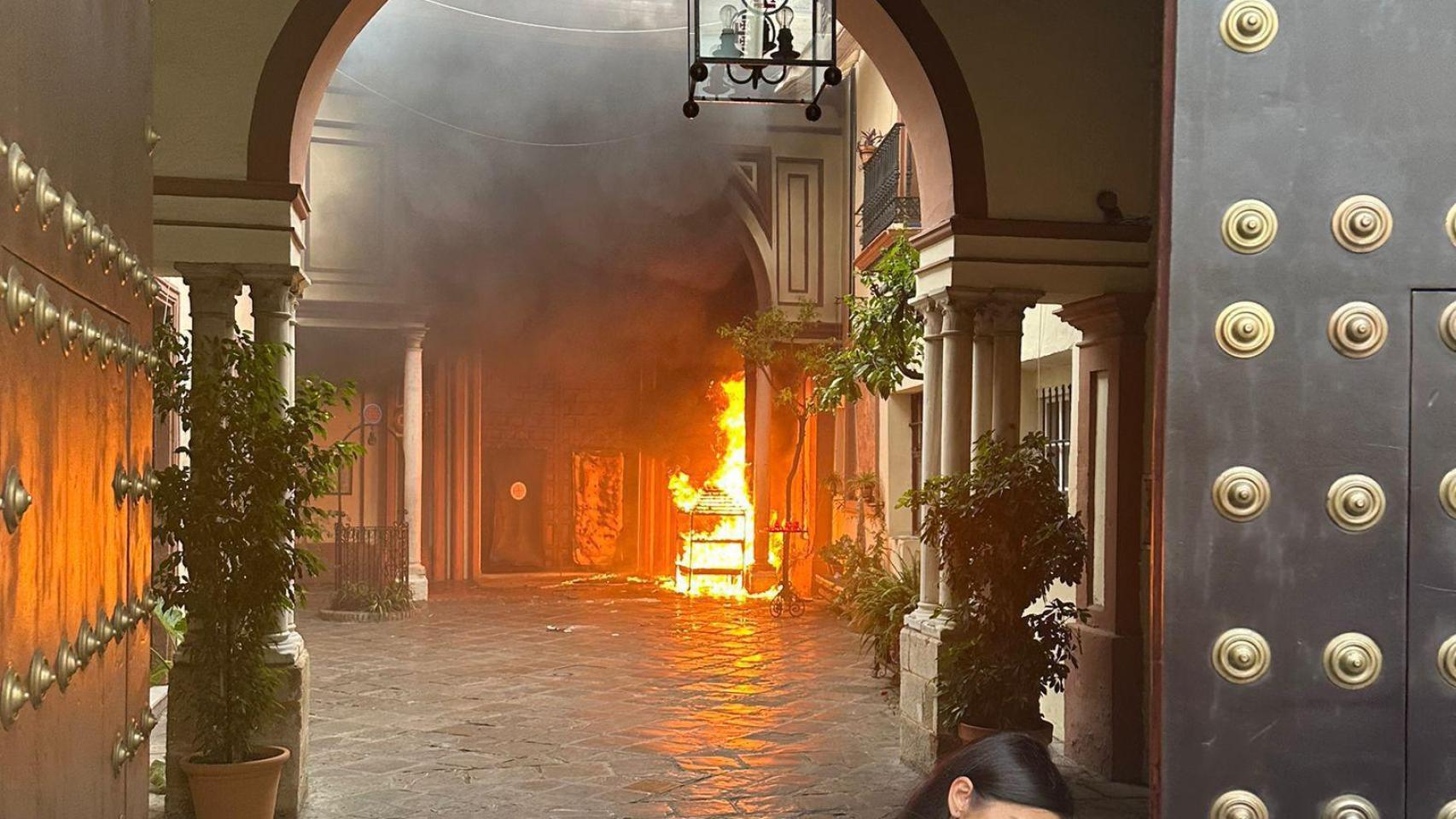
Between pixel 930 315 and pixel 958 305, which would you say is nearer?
pixel 958 305

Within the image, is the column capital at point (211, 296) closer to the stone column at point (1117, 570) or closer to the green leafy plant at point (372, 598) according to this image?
the stone column at point (1117, 570)

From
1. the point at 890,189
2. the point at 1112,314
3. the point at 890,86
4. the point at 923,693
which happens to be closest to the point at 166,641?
the point at 923,693

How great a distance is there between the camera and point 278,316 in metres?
6.85

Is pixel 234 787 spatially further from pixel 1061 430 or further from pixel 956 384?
pixel 1061 430

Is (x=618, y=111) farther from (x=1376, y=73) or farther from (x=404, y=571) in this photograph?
(x=1376, y=73)

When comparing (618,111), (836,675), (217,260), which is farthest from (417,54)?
(217,260)

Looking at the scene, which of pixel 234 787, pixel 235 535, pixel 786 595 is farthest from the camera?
pixel 786 595

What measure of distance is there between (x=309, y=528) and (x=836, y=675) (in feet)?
20.9

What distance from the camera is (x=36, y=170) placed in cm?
135

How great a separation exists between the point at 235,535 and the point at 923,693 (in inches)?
153

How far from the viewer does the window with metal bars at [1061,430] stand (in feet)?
31.9

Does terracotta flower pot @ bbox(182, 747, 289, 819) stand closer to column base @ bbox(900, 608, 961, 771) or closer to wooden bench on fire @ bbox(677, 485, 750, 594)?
column base @ bbox(900, 608, 961, 771)

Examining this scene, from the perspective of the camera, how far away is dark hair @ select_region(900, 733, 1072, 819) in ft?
6.40

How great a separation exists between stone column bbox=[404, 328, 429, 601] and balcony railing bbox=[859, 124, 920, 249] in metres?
5.96
